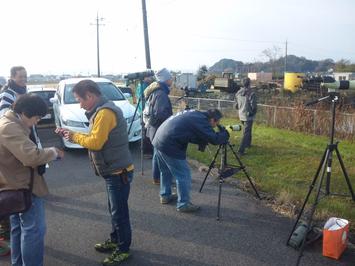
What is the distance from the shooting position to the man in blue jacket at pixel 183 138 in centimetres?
475

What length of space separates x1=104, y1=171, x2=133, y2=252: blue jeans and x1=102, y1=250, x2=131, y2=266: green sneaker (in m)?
0.05

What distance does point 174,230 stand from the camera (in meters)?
4.66

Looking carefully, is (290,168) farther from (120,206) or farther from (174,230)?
(120,206)

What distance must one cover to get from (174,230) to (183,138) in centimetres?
118

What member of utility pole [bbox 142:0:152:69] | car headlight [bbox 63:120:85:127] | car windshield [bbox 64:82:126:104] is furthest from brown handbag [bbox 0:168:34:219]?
utility pole [bbox 142:0:152:69]

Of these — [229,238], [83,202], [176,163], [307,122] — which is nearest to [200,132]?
[176,163]

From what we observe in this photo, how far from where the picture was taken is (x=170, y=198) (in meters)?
5.58

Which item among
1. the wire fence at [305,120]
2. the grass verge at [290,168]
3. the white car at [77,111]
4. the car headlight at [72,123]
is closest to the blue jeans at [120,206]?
the grass verge at [290,168]

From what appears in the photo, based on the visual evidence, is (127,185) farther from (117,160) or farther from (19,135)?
(19,135)

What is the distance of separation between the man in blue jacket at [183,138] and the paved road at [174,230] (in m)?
0.45

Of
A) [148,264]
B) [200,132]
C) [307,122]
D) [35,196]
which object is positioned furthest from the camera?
[307,122]

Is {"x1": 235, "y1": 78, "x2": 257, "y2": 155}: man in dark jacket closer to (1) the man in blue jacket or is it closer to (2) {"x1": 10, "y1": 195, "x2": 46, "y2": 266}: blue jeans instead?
(1) the man in blue jacket

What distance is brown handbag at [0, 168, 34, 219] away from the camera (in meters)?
2.98

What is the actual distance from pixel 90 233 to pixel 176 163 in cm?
142
